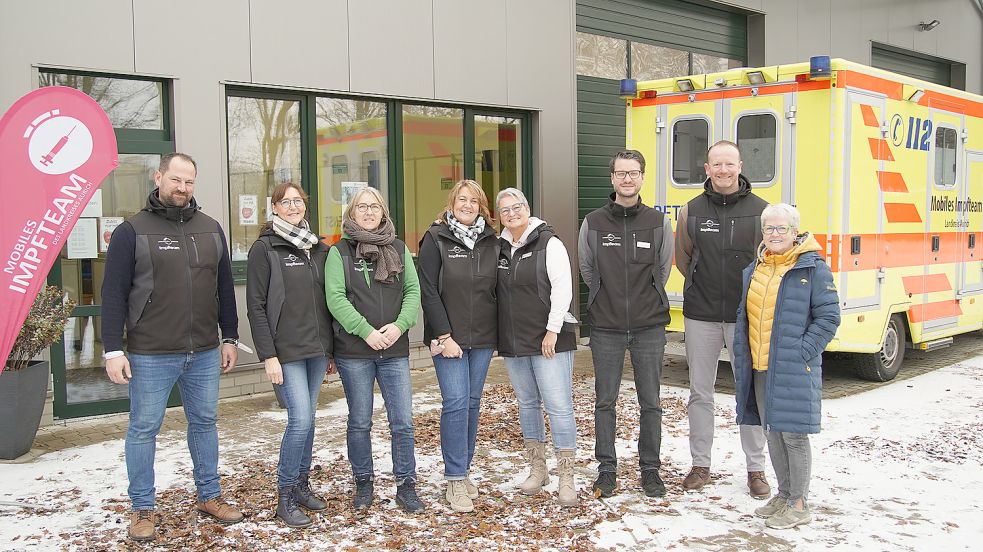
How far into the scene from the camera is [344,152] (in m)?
9.19

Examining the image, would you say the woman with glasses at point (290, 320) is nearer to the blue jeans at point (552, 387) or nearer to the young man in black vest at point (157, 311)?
the young man in black vest at point (157, 311)

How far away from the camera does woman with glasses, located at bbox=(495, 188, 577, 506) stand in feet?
17.0

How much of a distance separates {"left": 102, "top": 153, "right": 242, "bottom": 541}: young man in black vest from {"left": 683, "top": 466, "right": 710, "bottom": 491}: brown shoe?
106 inches

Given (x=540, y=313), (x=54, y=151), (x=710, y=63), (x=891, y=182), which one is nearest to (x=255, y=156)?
(x=54, y=151)

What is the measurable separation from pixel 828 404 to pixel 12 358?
6.62 m

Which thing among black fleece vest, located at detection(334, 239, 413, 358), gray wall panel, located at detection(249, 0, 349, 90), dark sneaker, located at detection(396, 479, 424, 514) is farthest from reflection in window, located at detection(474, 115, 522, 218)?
dark sneaker, located at detection(396, 479, 424, 514)

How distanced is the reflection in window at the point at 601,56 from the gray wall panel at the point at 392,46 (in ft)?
8.23

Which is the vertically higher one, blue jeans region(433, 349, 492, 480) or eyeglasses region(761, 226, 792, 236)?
eyeglasses region(761, 226, 792, 236)

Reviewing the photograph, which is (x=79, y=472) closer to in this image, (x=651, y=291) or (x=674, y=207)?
(x=651, y=291)

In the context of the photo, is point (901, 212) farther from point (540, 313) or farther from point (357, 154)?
point (357, 154)

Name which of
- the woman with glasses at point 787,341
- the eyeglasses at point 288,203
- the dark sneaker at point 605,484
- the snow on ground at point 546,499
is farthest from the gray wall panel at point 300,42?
the woman with glasses at point 787,341

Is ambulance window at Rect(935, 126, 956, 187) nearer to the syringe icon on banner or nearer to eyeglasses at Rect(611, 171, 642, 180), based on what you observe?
eyeglasses at Rect(611, 171, 642, 180)

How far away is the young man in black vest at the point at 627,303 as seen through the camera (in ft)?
17.4

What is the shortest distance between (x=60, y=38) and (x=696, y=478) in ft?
19.2
